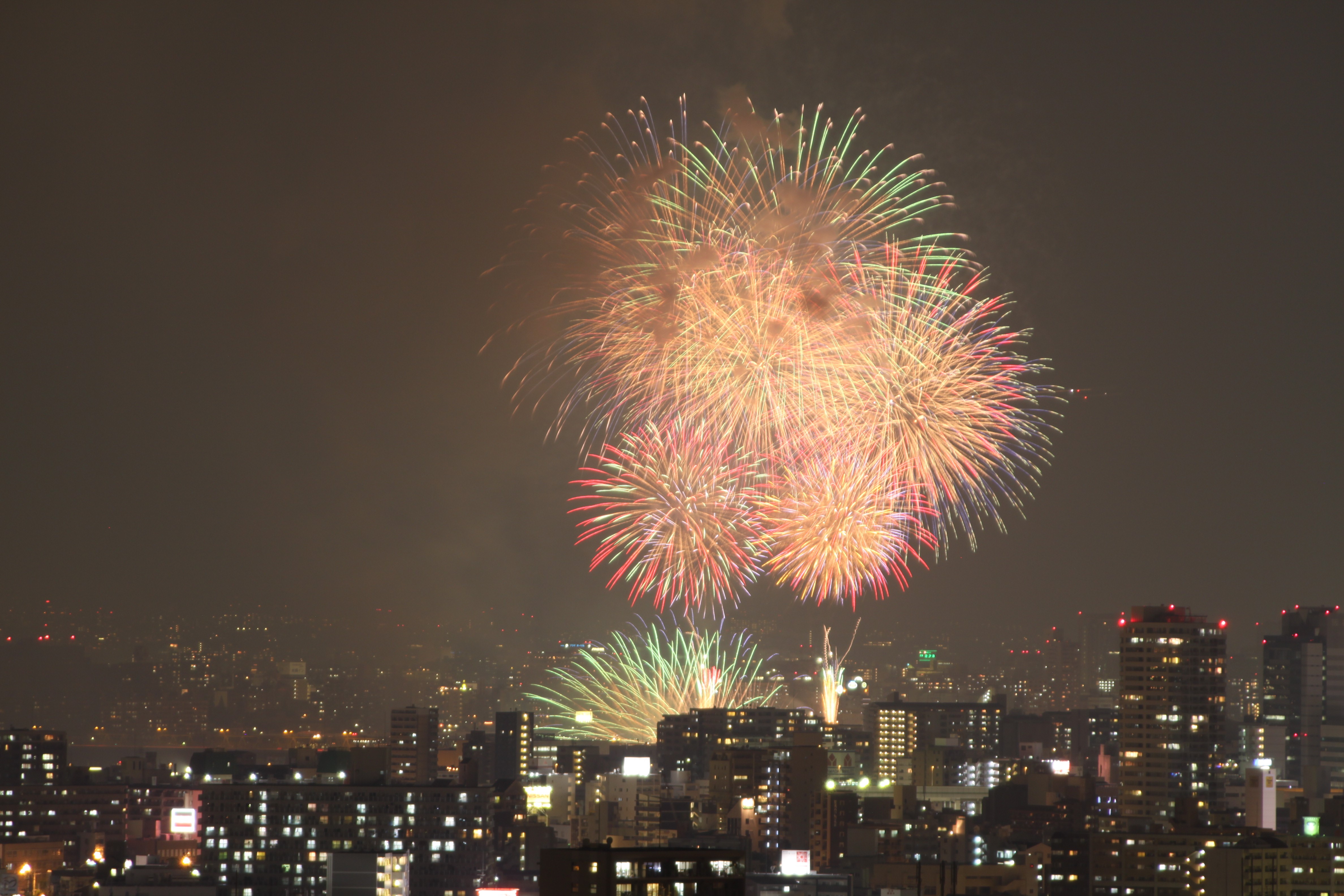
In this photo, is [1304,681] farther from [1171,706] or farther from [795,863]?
[795,863]

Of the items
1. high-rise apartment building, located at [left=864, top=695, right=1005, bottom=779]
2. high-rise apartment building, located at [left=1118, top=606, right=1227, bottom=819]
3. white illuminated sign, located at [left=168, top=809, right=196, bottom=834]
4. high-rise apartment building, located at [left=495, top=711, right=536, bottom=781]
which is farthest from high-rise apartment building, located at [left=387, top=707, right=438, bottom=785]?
high-rise apartment building, located at [left=1118, top=606, right=1227, bottom=819]

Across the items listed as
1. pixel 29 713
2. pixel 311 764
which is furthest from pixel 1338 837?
pixel 29 713

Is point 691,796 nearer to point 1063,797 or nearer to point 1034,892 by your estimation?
point 1063,797

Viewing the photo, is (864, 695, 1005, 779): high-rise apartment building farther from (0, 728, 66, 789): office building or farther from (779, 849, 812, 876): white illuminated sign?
(0, 728, 66, 789): office building

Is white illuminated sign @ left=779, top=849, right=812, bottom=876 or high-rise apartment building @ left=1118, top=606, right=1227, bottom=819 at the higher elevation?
high-rise apartment building @ left=1118, top=606, right=1227, bottom=819

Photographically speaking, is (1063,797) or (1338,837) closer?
(1338,837)

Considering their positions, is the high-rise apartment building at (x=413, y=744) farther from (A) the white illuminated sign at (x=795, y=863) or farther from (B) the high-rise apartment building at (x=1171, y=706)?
(B) the high-rise apartment building at (x=1171, y=706)

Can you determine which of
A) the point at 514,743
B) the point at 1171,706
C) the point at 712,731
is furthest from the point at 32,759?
the point at 1171,706
